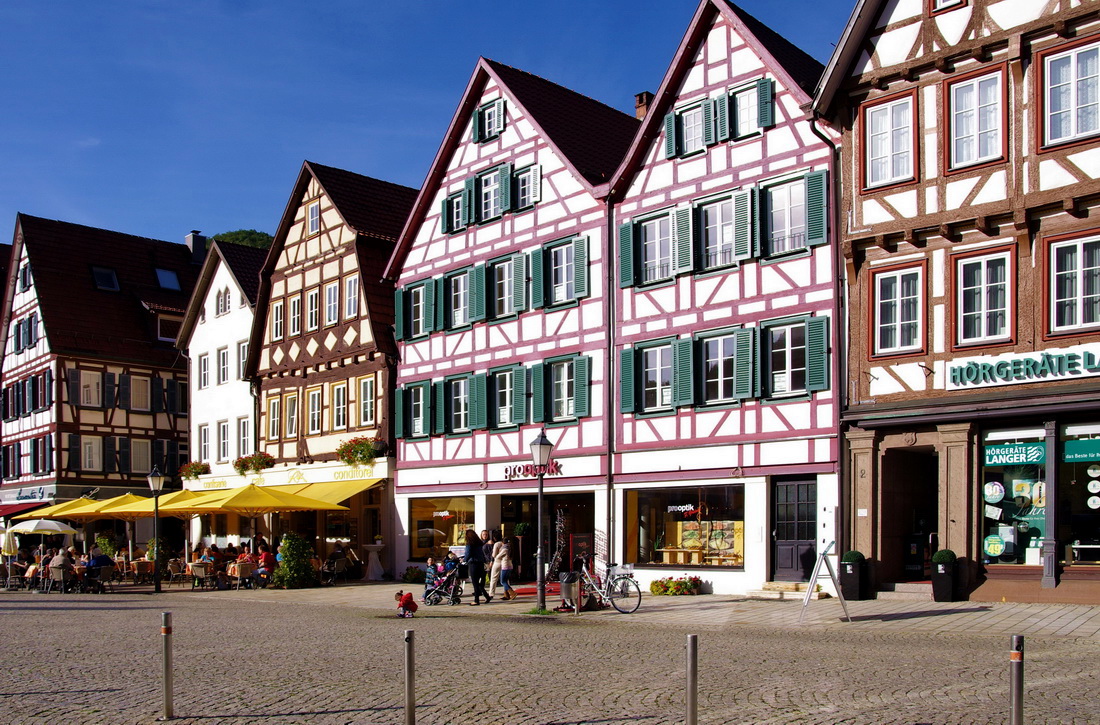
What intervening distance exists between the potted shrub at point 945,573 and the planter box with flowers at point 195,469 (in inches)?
1181

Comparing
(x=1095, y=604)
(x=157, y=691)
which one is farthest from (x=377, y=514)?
(x=157, y=691)

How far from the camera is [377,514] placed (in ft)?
122

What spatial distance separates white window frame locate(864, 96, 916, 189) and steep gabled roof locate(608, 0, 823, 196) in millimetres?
1595

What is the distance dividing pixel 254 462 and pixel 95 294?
16.0m

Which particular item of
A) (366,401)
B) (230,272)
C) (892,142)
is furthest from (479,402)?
(230,272)

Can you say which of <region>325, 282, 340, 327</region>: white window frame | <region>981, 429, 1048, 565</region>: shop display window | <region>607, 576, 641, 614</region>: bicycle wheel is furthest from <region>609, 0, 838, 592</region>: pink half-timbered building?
<region>325, 282, 340, 327</region>: white window frame

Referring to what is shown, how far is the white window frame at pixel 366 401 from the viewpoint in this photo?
120 ft

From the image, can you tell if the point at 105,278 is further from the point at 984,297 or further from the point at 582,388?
the point at 984,297

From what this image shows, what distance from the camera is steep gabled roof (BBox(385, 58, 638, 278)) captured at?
102ft

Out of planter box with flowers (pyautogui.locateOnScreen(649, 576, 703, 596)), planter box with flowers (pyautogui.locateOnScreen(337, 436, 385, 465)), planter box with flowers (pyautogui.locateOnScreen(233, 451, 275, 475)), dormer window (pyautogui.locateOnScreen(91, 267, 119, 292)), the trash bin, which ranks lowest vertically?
planter box with flowers (pyautogui.locateOnScreen(649, 576, 703, 596))

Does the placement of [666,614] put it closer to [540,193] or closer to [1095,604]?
[1095,604]

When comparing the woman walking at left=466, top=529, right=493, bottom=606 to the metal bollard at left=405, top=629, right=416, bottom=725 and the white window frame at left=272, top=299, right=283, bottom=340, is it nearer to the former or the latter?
the metal bollard at left=405, top=629, right=416, bottom=725

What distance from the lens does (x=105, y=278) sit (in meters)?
53.8

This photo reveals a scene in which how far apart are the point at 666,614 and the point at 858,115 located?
10.1 meters
